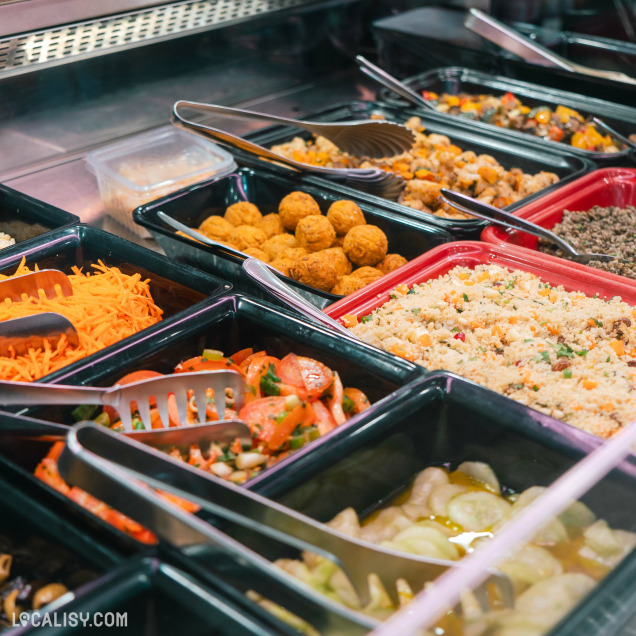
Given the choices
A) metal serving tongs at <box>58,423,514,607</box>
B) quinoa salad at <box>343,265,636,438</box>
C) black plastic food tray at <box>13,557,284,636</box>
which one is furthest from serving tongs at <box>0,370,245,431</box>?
quinoa salad at <box>343,265,636,438</box>

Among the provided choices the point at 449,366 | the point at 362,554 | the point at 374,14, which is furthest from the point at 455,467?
the point at 374,14

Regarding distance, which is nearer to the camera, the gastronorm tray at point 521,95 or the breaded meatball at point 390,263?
the breaded meatball at point 390,263

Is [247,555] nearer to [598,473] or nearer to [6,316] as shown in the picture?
[598,473]

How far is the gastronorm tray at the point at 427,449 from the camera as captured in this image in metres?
1.31

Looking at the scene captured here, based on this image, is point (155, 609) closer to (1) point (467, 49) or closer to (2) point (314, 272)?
(2) point (314, 272)

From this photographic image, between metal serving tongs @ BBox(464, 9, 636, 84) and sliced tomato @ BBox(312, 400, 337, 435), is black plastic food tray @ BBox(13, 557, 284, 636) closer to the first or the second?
sliced tomato @ BBox(312, 400, 337, 435)

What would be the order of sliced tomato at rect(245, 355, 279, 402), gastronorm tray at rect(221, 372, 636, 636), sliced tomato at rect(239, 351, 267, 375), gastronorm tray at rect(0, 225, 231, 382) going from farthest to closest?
gastronorm tray at rect(0, 225, 231, 382), sliced tomato at rect(239, 351, 267, 375), sliced tomato at rect(245, 355, 279, 402), gastronorm tray at rect(221, 372, 636, 636)

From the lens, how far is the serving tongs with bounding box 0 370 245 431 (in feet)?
4.33

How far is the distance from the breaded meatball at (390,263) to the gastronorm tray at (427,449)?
31.2 inches

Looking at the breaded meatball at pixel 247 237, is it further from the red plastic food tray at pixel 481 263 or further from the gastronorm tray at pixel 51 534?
the gastronorm tray at pixel 51 534

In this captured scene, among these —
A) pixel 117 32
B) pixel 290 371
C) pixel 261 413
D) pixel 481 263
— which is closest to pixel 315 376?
pixel 290 371

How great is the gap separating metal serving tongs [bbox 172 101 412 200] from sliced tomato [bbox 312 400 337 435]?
1.20 m

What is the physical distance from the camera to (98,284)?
1920 millimetres

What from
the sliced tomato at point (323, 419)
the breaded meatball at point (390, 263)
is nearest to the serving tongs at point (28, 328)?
the sliced tomato at point (323, 419)
